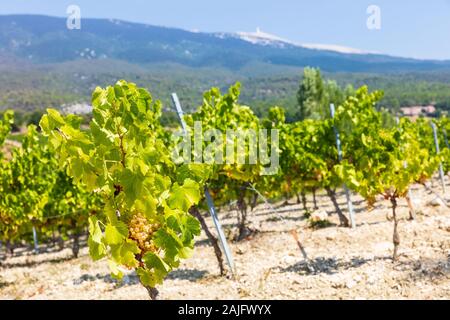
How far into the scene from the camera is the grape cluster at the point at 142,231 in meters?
3.77

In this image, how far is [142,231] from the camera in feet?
12.5

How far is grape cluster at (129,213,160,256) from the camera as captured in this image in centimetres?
377

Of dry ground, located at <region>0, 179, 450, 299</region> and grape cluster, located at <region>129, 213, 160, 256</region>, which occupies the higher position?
grape cluster, located at <region>129, 213, 160, 256</region>

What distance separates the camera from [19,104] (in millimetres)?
154500

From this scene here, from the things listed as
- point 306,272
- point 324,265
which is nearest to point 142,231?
point 306,272

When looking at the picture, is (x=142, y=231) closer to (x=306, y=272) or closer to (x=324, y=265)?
(x=306, y=272)

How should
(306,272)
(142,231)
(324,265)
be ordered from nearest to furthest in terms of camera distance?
(142,231), (306,272), (324,265)

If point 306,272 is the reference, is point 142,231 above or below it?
above

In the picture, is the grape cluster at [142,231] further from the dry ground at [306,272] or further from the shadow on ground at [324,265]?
the shadow on ground at [324,265]

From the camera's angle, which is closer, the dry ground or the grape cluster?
the grape cluster

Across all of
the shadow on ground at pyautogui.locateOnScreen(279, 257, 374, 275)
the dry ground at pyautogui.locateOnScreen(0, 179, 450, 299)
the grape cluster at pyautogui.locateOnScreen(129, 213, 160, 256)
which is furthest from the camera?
the shadow on ground at pyautogui.locateOnScreen(279, 257, 374, 275)

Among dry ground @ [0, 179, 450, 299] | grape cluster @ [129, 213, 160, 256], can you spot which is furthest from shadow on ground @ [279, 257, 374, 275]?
grape cluster @ [129, 213, 160, 256]

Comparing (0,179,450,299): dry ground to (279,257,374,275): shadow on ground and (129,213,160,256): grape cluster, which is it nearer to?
(279,257,374,275): shadow on ground
